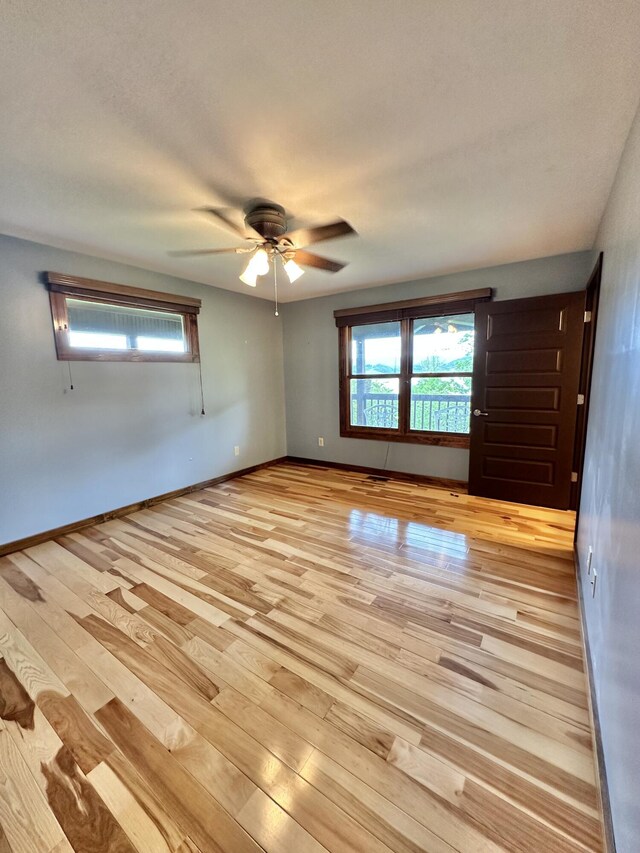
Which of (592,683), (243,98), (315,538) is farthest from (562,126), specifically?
(315,538)

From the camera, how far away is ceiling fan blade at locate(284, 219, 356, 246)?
1.96m

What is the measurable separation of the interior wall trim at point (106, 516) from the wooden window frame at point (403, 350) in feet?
5.75

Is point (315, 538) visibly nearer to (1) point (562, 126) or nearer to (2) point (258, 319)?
(1) point (562, 126)

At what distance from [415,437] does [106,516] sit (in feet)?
11.4

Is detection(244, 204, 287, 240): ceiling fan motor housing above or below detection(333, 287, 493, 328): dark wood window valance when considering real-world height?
above

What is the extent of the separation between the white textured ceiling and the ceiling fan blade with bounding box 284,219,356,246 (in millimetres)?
174

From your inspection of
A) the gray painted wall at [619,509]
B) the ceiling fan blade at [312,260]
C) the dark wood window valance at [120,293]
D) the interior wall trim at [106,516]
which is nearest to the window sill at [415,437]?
the interior wall trim at [106,516]

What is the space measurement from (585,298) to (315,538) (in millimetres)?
3115

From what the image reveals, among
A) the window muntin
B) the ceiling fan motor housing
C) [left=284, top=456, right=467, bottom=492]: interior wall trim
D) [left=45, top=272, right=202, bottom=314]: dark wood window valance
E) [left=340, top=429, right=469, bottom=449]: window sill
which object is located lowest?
[left=284, top=456, right=467, bottom=492]: interior wall trim

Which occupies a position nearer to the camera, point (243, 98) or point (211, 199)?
point (243, 98)

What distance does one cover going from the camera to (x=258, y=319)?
4738 mm

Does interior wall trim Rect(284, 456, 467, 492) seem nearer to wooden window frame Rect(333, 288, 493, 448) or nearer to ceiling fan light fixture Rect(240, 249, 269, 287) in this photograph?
wooden window frame Rect(333, 288, 493, 448)

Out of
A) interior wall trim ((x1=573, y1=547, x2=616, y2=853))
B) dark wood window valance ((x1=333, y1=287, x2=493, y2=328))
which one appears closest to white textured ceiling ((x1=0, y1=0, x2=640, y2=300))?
dark wood window valance ((x1=333, y1=287, x2=493, y2=328))

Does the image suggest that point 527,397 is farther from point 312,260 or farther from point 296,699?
point 296,699
